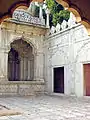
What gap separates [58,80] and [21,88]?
2484mm

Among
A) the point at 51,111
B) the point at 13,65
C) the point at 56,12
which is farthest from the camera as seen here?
the point at 13,65

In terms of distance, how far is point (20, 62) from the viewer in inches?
623

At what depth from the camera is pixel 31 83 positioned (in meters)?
13.9

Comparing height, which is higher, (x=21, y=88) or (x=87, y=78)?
(x=87, y=78)

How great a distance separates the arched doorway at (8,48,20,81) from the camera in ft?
51.6

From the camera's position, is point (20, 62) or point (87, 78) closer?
point (87, 78)

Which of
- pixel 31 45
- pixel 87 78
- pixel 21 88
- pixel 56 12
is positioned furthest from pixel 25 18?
pixel 87 78

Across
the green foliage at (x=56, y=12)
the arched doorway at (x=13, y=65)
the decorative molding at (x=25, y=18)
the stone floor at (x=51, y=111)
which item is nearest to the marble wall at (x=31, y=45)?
the decorative molding at (x=25, y=18)

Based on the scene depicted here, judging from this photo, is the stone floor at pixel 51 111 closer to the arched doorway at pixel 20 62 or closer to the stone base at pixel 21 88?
the stone base at pixel 21 88

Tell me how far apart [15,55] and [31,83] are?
3.11 m

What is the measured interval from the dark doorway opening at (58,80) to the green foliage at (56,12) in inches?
122

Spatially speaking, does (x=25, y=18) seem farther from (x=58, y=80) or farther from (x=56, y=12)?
(x=58, y=80)

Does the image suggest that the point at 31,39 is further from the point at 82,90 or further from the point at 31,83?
the point at 82,90

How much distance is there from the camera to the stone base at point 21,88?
13.0m
